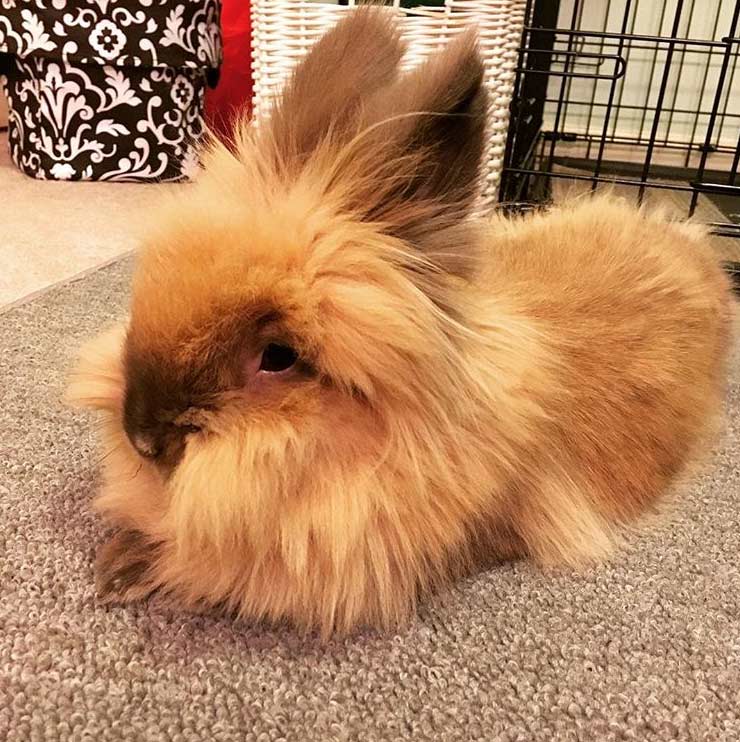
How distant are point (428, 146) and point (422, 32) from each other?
104 centimetres

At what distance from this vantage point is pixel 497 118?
173 cm

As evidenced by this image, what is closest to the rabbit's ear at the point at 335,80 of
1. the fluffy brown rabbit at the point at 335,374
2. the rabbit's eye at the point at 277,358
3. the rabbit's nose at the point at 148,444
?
the fluffy brown rabbit at the point at 335,374

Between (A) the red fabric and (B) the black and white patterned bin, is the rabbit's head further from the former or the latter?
(A) the red fabric

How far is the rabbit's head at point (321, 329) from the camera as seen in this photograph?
67 centimetres

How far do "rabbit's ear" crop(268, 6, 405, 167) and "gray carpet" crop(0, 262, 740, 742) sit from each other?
496 mm

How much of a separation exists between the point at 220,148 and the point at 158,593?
0.48 metres

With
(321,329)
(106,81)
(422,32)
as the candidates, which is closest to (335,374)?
(321,329)

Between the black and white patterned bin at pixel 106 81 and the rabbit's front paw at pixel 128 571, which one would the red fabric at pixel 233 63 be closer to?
the black and white patterned bin at pixel 106 81

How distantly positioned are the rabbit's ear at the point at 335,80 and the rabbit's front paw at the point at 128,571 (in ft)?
1.43

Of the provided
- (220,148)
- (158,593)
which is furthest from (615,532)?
(220,148)

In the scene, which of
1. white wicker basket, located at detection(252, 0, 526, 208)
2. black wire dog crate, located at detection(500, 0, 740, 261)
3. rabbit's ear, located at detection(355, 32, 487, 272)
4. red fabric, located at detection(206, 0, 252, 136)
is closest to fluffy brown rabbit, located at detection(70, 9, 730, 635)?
rabbit's ear, located at detection(355, 32, 487, 272)

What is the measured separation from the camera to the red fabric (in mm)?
2656

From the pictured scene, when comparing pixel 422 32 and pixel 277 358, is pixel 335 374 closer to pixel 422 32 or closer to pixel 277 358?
pixel 277 358

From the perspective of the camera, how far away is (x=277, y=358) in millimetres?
696
